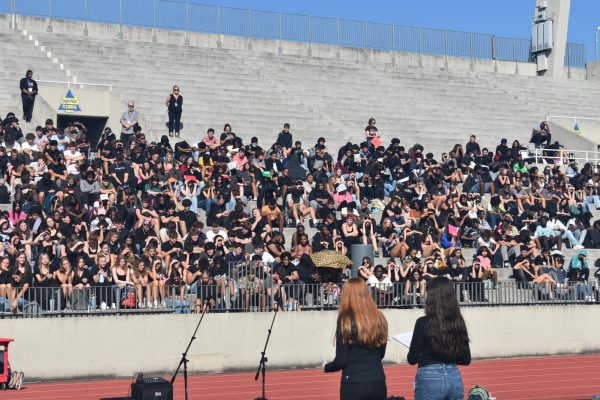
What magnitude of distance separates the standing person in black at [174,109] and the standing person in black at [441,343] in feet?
77.5

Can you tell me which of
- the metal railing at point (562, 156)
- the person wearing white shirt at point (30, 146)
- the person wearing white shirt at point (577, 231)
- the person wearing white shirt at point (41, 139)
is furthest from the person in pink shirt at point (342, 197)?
the metal railing at point (562, 156)

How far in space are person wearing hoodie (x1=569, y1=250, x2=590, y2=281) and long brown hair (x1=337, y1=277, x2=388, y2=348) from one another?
16.8 meters

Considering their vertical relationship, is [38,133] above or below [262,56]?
below

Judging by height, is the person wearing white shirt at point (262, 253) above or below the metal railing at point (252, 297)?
above

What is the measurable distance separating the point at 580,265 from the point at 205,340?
912 centimetres

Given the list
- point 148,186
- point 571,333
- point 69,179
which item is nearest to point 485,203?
point 571,333

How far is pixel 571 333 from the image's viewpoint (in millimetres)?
22734

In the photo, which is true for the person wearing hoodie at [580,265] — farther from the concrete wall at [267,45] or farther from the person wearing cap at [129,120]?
the concrete wall at [267,45]

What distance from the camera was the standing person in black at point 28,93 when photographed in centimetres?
2903

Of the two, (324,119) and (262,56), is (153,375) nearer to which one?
(324,119)

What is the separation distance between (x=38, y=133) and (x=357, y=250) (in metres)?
7.62

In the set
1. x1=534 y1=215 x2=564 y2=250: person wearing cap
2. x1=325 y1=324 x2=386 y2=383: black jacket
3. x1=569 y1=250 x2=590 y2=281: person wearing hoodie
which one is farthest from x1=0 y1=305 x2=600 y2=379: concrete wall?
x1=325 y1=324 x2=386 y2=383: black jacket

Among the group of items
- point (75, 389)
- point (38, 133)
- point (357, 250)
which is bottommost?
point (75, 389)

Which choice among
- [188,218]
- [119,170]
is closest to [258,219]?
[188,218]
